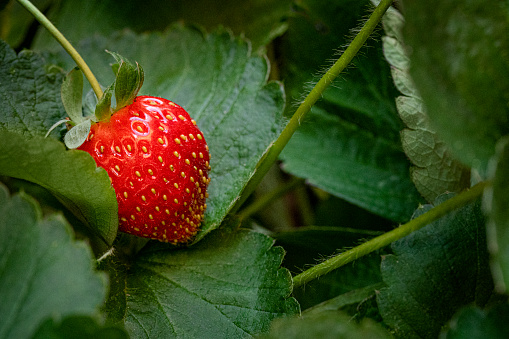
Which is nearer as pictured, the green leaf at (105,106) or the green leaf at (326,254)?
the green leaf at (105,106)

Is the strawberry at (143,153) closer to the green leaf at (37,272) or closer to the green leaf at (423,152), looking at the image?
the green leaf at (37,272)

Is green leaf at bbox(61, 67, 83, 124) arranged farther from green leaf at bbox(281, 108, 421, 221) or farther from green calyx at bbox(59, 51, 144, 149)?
green leaf at bbox(281, 108, 421, 221)

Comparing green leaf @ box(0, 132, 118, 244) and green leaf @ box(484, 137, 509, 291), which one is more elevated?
green leaf @ box(484, 137, 509, 291)

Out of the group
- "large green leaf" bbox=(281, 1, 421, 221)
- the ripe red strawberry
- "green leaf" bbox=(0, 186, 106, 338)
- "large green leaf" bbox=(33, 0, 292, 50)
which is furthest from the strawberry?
"large green leaf" bbox=(33, 0, 292, 50)

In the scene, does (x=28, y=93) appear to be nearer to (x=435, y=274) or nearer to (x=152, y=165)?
(x=152, y=165)

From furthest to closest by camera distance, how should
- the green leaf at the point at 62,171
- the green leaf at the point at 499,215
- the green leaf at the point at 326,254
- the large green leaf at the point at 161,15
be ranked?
1. the large green leaf at the point at 161,15
2. the green leaf at the point at 326,254
3. the green leaf at the point at 62,171
4. the green leaf at the point at 499,215

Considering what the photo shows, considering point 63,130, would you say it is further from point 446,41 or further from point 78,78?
point 446,41

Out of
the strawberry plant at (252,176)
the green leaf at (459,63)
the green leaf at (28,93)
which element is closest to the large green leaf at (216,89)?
the strawberry plant at (252,176)
